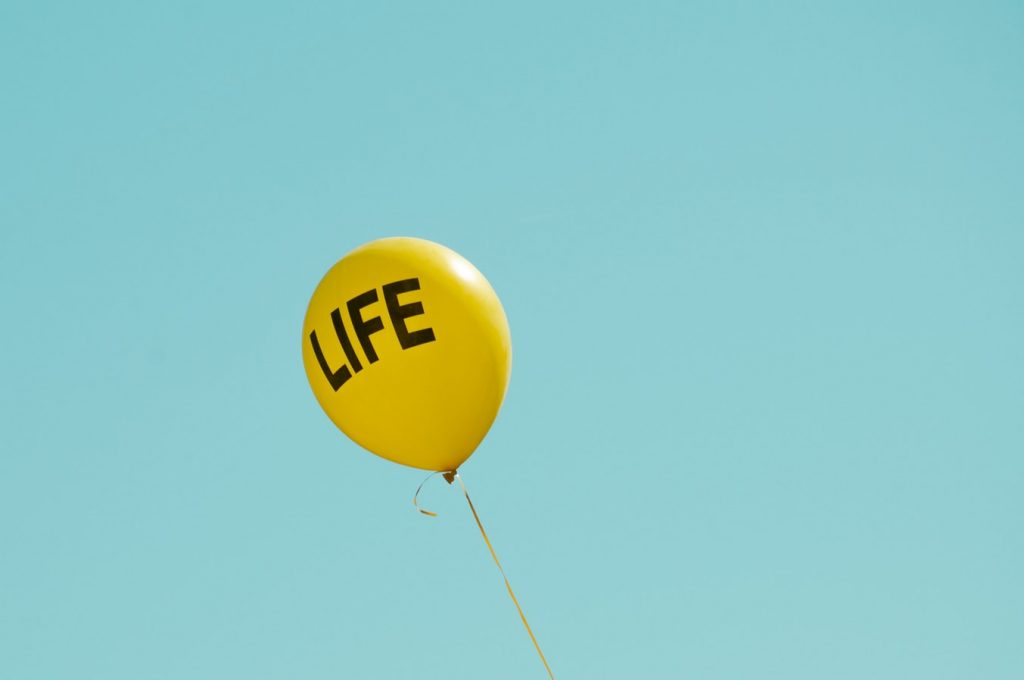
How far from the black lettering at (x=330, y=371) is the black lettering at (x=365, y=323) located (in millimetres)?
376

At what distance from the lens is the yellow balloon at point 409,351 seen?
13.9 m

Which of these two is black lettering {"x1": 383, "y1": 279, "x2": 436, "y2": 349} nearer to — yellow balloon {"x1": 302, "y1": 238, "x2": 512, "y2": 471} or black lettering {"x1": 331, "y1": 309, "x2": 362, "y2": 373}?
yellow balloon {"x1": 302, "y1": 238, "x2": 512, "y2": 471}

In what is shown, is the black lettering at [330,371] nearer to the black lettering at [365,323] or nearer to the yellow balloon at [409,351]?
the yellow balloon at [409,351]

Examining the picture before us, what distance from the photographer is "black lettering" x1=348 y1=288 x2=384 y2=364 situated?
45.6ft

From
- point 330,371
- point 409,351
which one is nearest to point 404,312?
point 409,351

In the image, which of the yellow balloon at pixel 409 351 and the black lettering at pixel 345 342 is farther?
the black lettering at pixel 345 342

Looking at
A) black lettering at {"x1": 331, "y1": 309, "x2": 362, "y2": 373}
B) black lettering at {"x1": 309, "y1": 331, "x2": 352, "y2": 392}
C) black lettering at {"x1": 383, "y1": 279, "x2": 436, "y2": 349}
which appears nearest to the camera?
black lettering at {"x1": 383, "y1": 279, "x2": 436, "y2": 349}

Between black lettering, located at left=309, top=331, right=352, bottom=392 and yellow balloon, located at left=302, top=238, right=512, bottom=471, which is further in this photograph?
black lettering, located at left=309, top=331, right=352, bottom=392

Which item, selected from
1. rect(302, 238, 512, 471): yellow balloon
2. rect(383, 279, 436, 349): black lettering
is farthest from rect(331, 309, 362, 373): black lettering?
rect(383, 279, 436, 349): black lettering

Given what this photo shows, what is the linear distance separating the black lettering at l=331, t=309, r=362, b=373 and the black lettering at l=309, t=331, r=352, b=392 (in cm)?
13

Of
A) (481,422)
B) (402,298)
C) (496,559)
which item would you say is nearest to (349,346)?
(402,298)

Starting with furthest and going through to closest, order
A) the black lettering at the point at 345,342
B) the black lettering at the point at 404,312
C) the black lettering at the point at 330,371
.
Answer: the black lettering at the point at 330,371 → the black lettering at the point at 345,342 → the black lettering at the point at 404,312

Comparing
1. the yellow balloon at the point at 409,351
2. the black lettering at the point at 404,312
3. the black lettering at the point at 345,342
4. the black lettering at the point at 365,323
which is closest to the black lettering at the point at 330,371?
the yellow balloon at the point at 409,351

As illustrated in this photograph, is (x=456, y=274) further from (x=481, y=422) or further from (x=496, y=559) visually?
(x=496, y=559)
